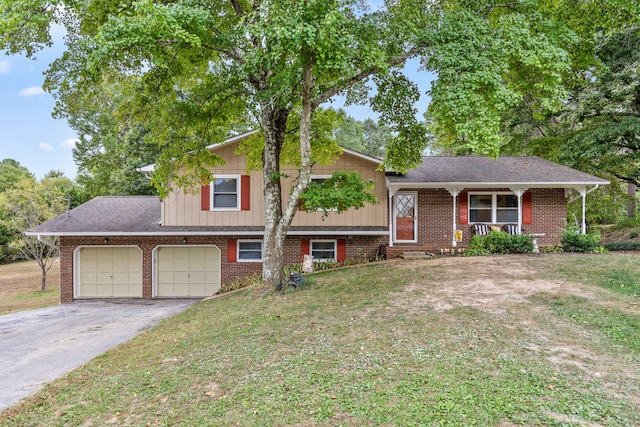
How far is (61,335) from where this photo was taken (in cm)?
829

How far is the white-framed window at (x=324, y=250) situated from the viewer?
14.0m

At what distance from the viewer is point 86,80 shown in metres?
8.76

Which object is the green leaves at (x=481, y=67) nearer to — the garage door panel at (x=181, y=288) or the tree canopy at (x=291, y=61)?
the tree canopy at (x=291, y=61)

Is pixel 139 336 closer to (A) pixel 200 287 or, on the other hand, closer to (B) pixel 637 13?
(A) pixel 200 287

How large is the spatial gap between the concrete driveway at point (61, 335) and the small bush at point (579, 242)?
14.2m

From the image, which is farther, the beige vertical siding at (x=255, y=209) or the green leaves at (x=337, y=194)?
the beige vertical siding at (x=255, y=209)

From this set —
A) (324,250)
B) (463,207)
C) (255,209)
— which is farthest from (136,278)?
(463,207)

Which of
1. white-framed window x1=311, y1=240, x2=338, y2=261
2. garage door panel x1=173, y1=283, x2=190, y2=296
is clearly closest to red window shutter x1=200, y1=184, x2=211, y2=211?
garage door panel x1=173, y1=283, x2=190, y2=296

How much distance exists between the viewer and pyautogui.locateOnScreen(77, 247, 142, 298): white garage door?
13750 mm

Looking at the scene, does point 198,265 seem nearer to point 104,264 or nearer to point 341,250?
point 104,264

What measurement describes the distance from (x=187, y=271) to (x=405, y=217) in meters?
9.17

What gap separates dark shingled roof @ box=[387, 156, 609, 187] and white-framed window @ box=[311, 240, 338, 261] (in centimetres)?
348

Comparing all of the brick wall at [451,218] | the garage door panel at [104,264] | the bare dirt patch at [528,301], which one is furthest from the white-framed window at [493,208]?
the garage door panel at [104,264]

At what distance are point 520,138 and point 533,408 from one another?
1950 centimetres
